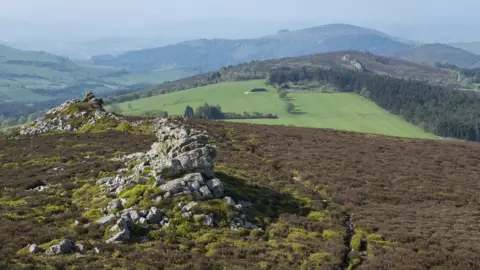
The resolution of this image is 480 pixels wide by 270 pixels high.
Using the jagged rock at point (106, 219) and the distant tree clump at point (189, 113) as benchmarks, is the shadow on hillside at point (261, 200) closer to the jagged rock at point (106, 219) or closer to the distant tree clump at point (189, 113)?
the jagged rock at point (106, 219)

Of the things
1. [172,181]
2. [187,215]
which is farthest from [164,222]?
[172,181]

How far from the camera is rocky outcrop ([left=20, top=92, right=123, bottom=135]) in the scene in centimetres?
6632

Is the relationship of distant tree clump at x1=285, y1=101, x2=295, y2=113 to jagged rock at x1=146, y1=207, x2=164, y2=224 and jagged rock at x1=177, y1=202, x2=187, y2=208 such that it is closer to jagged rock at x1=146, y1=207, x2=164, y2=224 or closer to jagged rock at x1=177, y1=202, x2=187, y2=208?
jagged rock at x1=177, y1=202, x2=187, y2=208

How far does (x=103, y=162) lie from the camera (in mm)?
42531

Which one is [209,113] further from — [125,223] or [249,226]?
[125,223]

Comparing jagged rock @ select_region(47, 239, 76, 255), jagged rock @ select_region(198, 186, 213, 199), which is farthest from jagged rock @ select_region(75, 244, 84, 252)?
jagged rock @ select_region(198, 186, 213, 199)

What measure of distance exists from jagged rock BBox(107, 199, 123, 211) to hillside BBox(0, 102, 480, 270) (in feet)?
0.35

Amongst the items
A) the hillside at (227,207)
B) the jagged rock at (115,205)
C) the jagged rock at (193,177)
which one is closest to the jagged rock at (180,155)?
the hillside at (227,207)

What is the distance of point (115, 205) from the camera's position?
29.5 metres

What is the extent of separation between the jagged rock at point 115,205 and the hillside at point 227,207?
0.35 ft

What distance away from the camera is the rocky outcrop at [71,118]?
66.3 meters

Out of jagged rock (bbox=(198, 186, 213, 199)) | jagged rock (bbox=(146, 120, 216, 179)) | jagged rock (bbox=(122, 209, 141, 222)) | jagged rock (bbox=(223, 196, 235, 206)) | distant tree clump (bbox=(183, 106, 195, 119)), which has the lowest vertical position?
distant tree clump (bbox=(183, 106, 195, 119))

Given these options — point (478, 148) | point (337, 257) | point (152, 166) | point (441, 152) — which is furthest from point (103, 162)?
→ point (478, 148)

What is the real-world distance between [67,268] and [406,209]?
26708 mm
